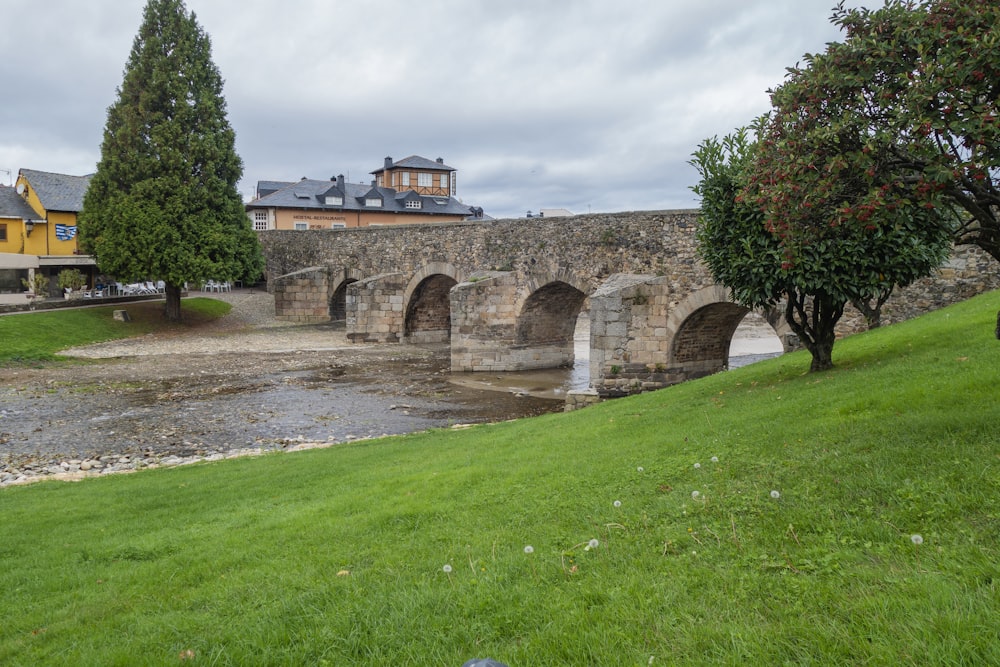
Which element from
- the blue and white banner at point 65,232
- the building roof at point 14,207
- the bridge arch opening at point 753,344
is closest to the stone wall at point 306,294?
the blue and white banner at point 65,232

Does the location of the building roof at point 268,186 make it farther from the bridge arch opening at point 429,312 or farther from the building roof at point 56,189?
the bridge arch opening at point 429,312

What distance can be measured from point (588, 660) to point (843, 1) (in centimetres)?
596

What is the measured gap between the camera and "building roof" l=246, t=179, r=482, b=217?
189 ft

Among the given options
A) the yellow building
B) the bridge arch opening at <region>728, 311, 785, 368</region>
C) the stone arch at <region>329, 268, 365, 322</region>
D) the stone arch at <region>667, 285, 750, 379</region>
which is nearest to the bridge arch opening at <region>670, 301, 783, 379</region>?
the stone arch at <region>667, 285, 750, 379</region>

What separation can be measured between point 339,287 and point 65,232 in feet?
54.0

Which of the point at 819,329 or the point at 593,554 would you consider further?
the point at 819,329

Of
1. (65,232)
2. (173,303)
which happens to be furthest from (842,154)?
(65,232)

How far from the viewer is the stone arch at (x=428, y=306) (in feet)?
108

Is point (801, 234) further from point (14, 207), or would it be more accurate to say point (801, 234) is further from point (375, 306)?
point (14, 207)

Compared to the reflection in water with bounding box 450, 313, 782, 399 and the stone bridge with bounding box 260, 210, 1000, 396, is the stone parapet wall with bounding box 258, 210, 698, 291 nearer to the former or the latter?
the stone bridge with bounding box 260, 210, 1000, 396

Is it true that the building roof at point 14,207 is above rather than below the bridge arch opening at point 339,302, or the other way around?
above

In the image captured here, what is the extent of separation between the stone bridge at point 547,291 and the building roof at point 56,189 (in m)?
12.2

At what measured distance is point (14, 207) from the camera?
3941 centimetres

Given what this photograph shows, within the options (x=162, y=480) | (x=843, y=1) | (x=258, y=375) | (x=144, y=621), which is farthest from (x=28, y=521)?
(x=258, y=375)
